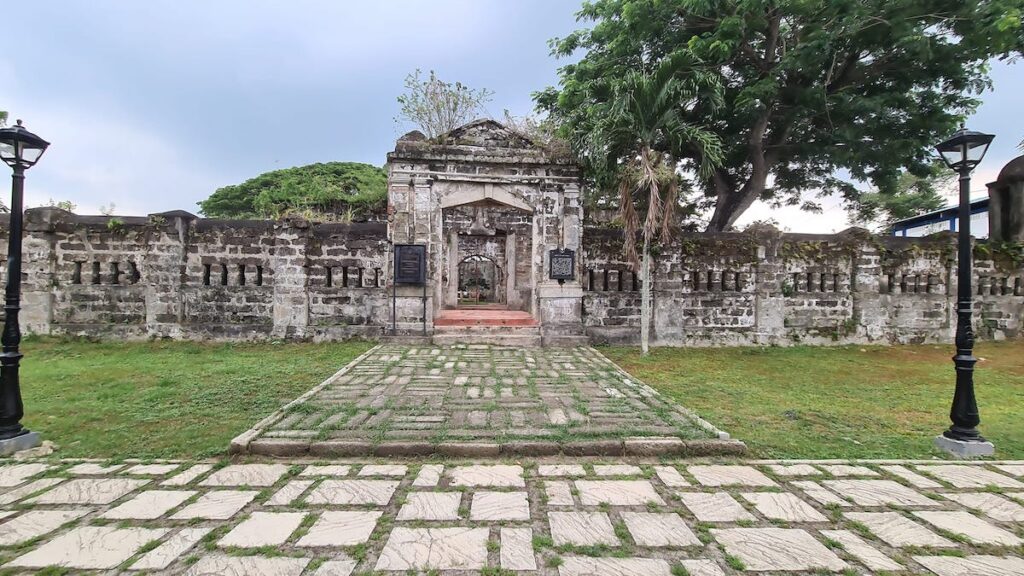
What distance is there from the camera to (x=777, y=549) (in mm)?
2445

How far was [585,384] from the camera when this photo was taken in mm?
6023

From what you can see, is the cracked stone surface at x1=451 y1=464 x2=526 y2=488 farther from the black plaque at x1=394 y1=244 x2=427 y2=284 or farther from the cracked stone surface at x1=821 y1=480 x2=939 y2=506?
the black plaque at x1=394 y1=244 x2=427 y2=284

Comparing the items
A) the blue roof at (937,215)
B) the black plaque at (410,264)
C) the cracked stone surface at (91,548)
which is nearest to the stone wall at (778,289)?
the black plaque at (410,264)

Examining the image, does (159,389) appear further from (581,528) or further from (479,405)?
(581,528)

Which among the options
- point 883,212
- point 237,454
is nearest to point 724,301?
point 237,454

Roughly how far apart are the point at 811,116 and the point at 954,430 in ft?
33.4

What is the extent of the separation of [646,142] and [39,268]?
12.5 meters

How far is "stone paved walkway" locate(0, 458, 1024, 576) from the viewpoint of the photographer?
7.56 ft

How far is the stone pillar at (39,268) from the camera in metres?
8.60

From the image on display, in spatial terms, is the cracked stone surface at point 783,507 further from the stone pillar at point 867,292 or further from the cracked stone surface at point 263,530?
the stone pillar at point 867,292

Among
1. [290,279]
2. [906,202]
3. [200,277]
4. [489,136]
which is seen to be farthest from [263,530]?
[906,202]

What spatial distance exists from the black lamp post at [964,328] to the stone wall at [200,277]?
8.92m

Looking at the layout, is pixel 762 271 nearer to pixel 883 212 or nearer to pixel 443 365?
pixel 443 365

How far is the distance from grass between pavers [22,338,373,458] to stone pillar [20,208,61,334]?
0.56 meters
